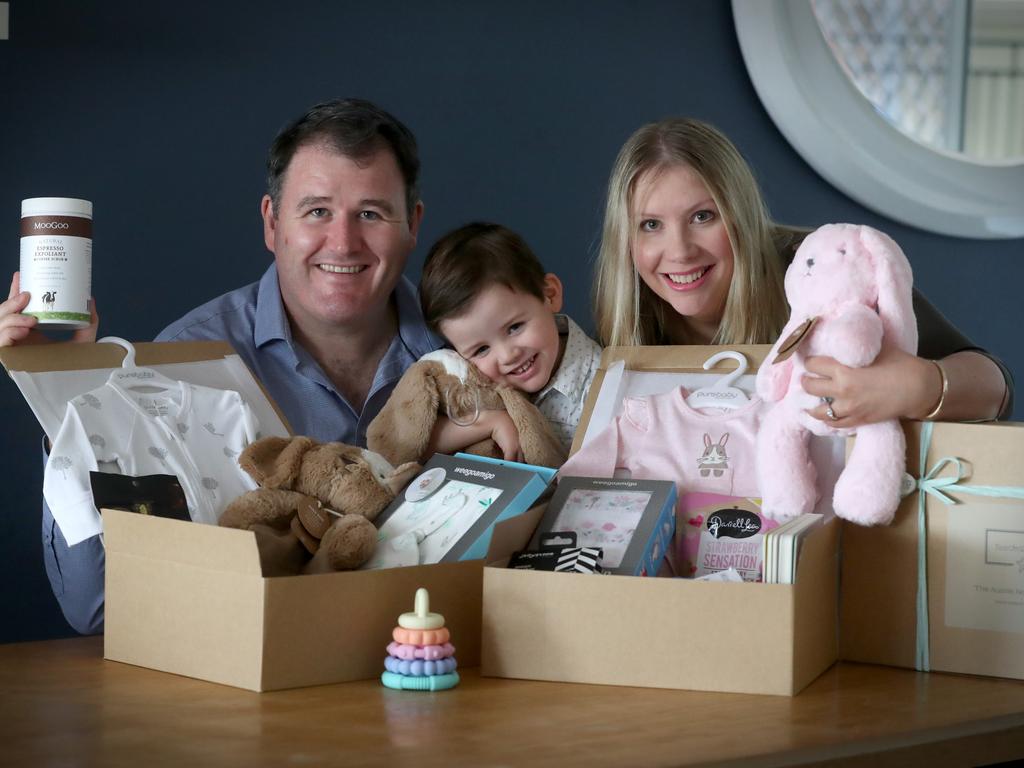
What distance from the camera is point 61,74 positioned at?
198cm

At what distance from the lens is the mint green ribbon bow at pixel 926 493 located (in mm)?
1151

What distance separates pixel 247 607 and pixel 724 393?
65 centimetres

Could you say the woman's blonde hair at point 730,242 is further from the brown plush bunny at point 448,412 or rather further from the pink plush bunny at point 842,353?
the pink plush bunny at point 842,353

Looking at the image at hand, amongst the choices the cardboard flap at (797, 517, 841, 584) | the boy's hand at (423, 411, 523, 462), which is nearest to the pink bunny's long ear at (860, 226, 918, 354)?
the cardboard flap at (797, 517, 841, 584)

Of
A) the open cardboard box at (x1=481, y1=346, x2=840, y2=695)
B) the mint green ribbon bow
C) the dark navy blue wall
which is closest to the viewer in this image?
the open cardboard box at (x1=481, y1=346, x2=840, y2=695)

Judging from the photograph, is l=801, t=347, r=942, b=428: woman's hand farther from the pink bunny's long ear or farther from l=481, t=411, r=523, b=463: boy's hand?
l=481, t=411, r=523, b=463: boy's hand

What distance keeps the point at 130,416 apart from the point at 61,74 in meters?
0.90

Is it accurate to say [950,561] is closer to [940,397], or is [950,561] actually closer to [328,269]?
[940,397]

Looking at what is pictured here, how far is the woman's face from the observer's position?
5.68 ft

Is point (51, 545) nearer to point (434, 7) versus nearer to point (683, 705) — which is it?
point (683, 705)

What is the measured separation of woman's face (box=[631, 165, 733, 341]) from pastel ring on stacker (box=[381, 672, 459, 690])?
85 cm

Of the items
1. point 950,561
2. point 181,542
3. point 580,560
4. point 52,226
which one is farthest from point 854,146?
point 181,542

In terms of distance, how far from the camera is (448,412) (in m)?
1.67

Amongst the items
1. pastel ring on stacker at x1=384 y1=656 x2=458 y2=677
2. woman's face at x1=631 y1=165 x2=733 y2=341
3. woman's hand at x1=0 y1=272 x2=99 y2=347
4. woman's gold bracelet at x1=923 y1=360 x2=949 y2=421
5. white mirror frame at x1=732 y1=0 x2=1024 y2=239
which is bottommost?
pastel ring on stacker at x1=384 y1=656 x2=458 y2=677
